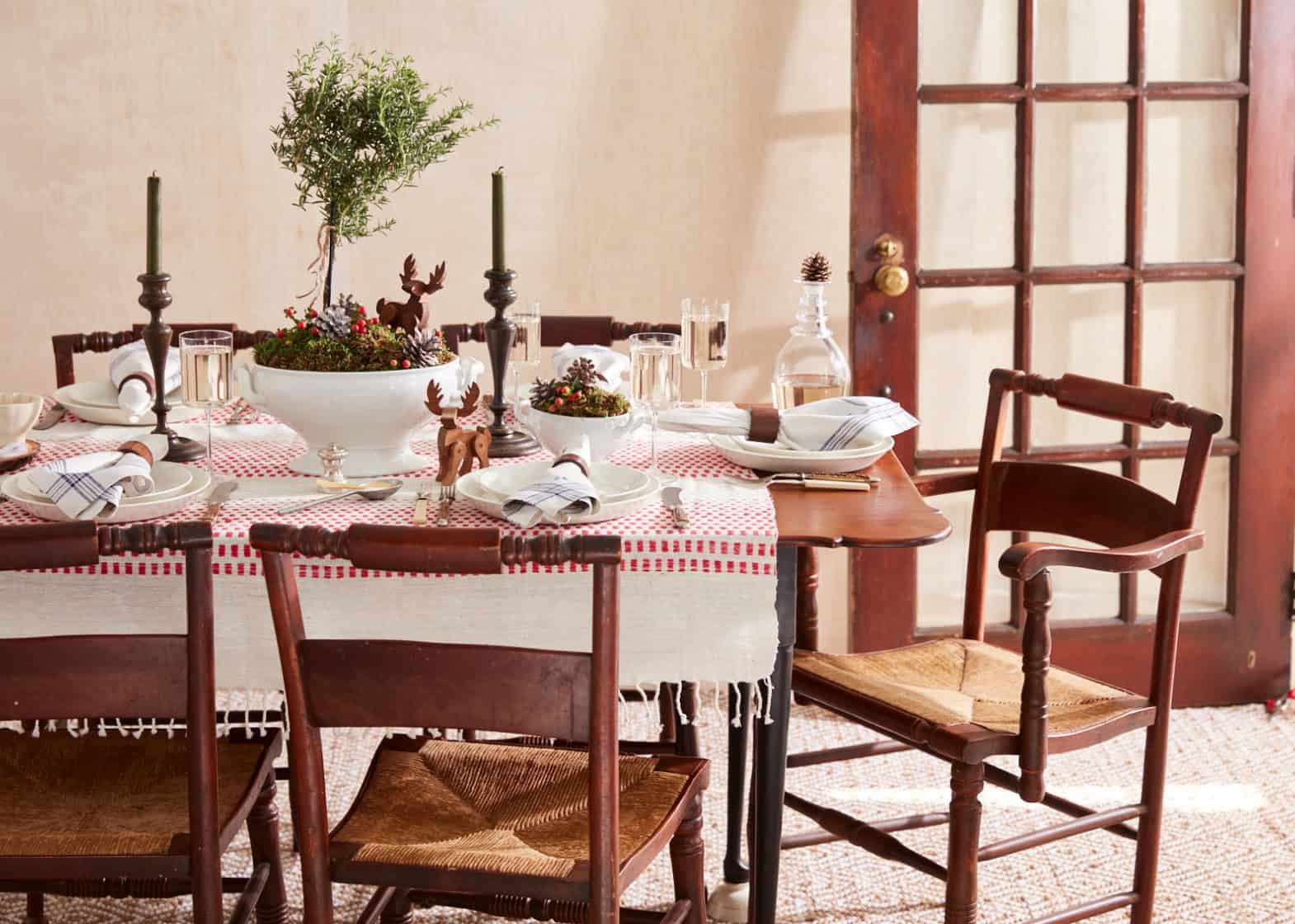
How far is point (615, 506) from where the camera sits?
1819mm

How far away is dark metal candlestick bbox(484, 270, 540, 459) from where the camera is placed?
2195 millimetres

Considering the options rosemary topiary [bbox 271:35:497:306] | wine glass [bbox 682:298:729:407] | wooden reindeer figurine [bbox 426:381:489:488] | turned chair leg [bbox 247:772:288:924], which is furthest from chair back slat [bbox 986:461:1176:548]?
turned chair leg [bbox 247:772:288:924]

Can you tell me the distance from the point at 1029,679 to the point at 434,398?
85cm

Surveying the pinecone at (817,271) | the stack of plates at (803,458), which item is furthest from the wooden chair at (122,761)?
the pinecone at (817,271)

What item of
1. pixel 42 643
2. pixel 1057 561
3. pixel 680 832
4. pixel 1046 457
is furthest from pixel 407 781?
pixel 1046 457

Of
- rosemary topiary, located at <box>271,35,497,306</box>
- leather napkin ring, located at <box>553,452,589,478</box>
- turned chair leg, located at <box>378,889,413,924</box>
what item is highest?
rosemary topiary, located at <box>271,35,497,306</box>

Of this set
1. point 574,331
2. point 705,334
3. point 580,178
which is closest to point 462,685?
point 705,334

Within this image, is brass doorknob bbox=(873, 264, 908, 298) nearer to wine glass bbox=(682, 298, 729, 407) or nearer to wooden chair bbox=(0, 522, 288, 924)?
wine glass bbox=(682, 298, 729, 407)

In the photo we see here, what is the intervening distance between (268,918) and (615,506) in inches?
32.9

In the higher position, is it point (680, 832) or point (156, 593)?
point (156, 593)

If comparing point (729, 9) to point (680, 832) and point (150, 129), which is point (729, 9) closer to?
point (150, 129)

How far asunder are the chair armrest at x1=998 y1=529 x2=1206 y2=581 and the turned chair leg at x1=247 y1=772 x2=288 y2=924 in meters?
1.00

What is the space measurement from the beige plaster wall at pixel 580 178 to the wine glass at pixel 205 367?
1.37 meters

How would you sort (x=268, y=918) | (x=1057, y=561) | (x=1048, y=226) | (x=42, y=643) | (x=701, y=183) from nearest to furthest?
(x=42, y=643), (x=1057, y=561), (x=268, y=918), (x=1048, y=226), (x=701, y=183)
